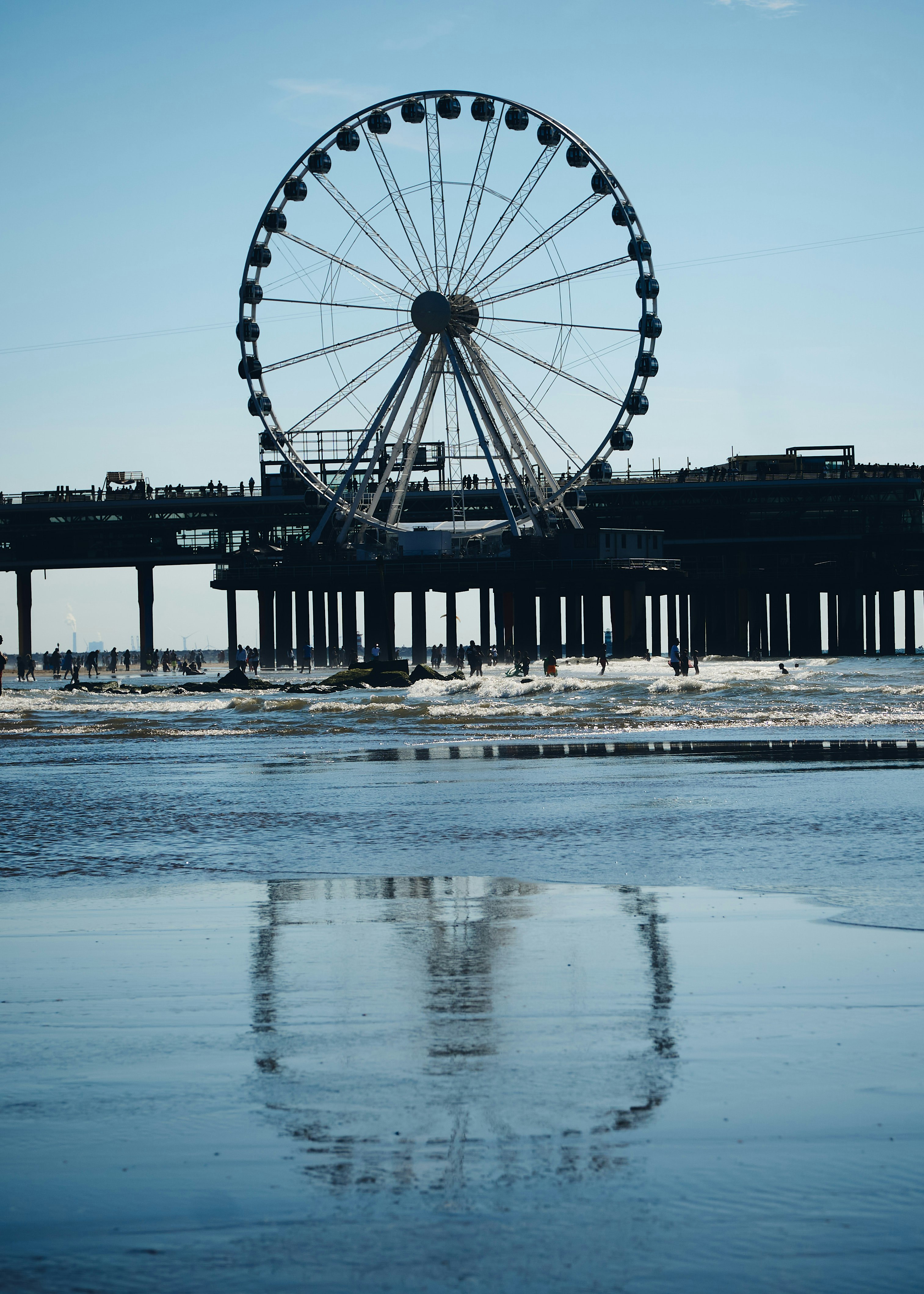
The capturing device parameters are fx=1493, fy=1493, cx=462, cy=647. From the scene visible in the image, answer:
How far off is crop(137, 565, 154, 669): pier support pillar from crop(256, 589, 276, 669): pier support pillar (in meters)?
14.9

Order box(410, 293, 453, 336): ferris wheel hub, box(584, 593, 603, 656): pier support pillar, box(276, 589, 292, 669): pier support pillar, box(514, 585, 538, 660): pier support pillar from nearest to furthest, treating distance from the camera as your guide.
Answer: box(410, 293, 453, 336): ferris wheel hub → box(514, 585, 538, 660): pier support pillar → box(584, 593, 603, 656): pier support pillar → box(276, 589, 292, 669): pier support pillar

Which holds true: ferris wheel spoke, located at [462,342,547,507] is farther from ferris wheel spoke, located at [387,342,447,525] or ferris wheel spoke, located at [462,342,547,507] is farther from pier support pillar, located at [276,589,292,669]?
pier support pillar, located at [276,589,292,669]

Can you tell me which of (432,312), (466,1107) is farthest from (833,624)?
(466,1107)

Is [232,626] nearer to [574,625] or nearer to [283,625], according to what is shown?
[283,625]

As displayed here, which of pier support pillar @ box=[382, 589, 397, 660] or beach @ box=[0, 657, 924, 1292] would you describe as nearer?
beach @ box=[0, 657, 924, 1292]

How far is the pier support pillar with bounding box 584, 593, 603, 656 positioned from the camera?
3059 inches

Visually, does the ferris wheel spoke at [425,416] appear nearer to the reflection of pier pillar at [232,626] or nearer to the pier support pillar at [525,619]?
the pier support pillar at [525,619]

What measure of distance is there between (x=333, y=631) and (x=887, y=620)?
33.8 meters

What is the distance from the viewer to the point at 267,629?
3231 inches

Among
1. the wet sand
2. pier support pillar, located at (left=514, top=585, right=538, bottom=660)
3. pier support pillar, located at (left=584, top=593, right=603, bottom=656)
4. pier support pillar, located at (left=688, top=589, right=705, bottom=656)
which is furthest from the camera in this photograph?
pier support pillar, located at (left=688, top=589, right=705, bottom=656)

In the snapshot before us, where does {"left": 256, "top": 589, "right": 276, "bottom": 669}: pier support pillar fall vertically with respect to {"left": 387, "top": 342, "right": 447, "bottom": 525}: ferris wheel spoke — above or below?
below

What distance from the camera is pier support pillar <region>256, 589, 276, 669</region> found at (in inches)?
3211

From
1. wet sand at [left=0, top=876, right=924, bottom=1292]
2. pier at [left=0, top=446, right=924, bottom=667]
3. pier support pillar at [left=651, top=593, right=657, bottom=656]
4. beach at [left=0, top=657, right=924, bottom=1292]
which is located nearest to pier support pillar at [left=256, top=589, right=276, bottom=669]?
pier at [left=0, top=446, right=924, bottom=667]

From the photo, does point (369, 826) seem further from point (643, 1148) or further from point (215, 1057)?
point (643, 1148)
